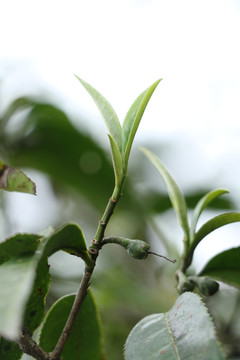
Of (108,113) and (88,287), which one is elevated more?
(108,113)

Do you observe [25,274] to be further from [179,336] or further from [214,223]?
[214,223]

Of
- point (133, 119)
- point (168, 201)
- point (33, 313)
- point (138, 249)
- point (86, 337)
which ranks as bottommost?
point (168, 201)

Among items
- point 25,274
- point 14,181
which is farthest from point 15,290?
point 14,181

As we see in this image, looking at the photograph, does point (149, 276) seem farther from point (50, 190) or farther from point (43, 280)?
point (43, 280)

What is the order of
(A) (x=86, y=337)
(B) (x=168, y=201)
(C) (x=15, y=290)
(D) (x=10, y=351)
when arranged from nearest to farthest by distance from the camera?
(C) (x=15, y=290), (D) (x=10, y=351), (A) (x=86, y=337), (B) (x=168, y=201)

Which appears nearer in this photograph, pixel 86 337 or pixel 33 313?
pixel 33 313

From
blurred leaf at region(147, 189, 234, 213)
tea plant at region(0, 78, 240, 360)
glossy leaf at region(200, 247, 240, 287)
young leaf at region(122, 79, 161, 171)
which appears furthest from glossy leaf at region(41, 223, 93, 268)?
blurred leaf at region(147, 189, 234, 213)

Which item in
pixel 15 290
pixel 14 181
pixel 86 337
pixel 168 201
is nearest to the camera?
pixel 15 290

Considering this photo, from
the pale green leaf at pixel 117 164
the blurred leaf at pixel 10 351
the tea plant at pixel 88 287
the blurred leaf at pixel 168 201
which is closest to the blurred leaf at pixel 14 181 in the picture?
the tea plant at pixel 88 287
